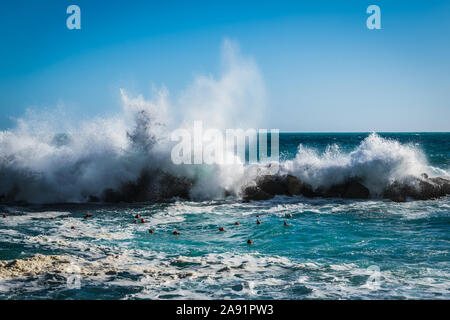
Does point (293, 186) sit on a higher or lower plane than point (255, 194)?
higher

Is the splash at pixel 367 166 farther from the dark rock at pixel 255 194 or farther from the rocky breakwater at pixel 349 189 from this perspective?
the dark rock at pixel 255 194

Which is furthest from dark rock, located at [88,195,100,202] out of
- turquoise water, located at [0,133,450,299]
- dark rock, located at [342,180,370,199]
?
dark rock, located at [342,180,370,199]

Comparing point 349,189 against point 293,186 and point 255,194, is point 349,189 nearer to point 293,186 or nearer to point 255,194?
point 293,186

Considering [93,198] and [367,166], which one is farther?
[367,166]

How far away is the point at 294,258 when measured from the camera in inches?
340

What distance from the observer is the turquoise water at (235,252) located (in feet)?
21.8

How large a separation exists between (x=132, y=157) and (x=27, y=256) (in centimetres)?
1066

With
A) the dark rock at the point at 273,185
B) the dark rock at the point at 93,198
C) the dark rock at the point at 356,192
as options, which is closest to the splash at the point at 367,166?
the dark rock at the point at 356,192

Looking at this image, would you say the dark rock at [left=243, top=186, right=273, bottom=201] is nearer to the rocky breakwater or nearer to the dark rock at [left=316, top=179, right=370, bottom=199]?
the rocky breakwater

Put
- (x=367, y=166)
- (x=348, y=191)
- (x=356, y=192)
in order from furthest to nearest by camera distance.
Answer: (x=367, y=166) → (x=348, y=191) → (x=356, y=192)

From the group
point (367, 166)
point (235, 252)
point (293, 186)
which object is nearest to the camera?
point (235, 252)

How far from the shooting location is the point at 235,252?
9203 mm

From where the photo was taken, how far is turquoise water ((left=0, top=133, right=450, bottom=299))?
6645 millimetres

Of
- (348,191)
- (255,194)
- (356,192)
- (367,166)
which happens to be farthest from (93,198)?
(367,166)
